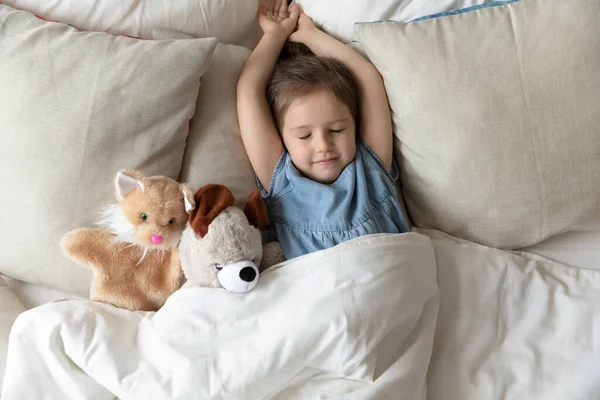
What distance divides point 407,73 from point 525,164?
313mm

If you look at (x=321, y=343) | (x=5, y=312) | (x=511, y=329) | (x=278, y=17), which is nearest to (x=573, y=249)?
(x=511, y=329)

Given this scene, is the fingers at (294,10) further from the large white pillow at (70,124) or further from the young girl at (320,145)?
the large white pillow at (70,124)

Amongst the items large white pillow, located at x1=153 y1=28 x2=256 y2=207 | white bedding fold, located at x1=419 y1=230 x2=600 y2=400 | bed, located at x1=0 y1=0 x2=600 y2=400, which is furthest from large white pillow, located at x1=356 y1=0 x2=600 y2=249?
large white pillow, located at x1=153 y1=28 x2=256 y2=207

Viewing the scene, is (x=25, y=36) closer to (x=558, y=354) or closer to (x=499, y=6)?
(x=499, y=6)

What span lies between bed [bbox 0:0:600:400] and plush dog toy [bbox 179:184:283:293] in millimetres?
36

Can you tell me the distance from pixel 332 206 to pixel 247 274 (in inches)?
9.9

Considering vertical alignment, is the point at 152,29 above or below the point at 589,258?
above

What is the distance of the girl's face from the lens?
1080 millimetres

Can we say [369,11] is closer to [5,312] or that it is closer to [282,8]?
[282,8]

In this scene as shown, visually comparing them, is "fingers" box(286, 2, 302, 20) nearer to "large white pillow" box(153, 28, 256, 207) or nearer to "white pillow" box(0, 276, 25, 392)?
"large white pillow" box(153, 28, 256, 207)

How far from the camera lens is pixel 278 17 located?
128 centimetres

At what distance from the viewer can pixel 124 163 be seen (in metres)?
1.04

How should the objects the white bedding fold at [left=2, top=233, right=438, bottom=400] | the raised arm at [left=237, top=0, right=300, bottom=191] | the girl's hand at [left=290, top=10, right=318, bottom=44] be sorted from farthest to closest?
the girl's hand at [left=290, top=10, right=318, bottom=44] < the raised arm at [left=237, top=0, right=300, bottom=191] < the white bedding fold at [left=2, top=233, right=438, bottom=400]

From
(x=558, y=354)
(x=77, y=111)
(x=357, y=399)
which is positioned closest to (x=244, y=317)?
(x=357, y=399)
